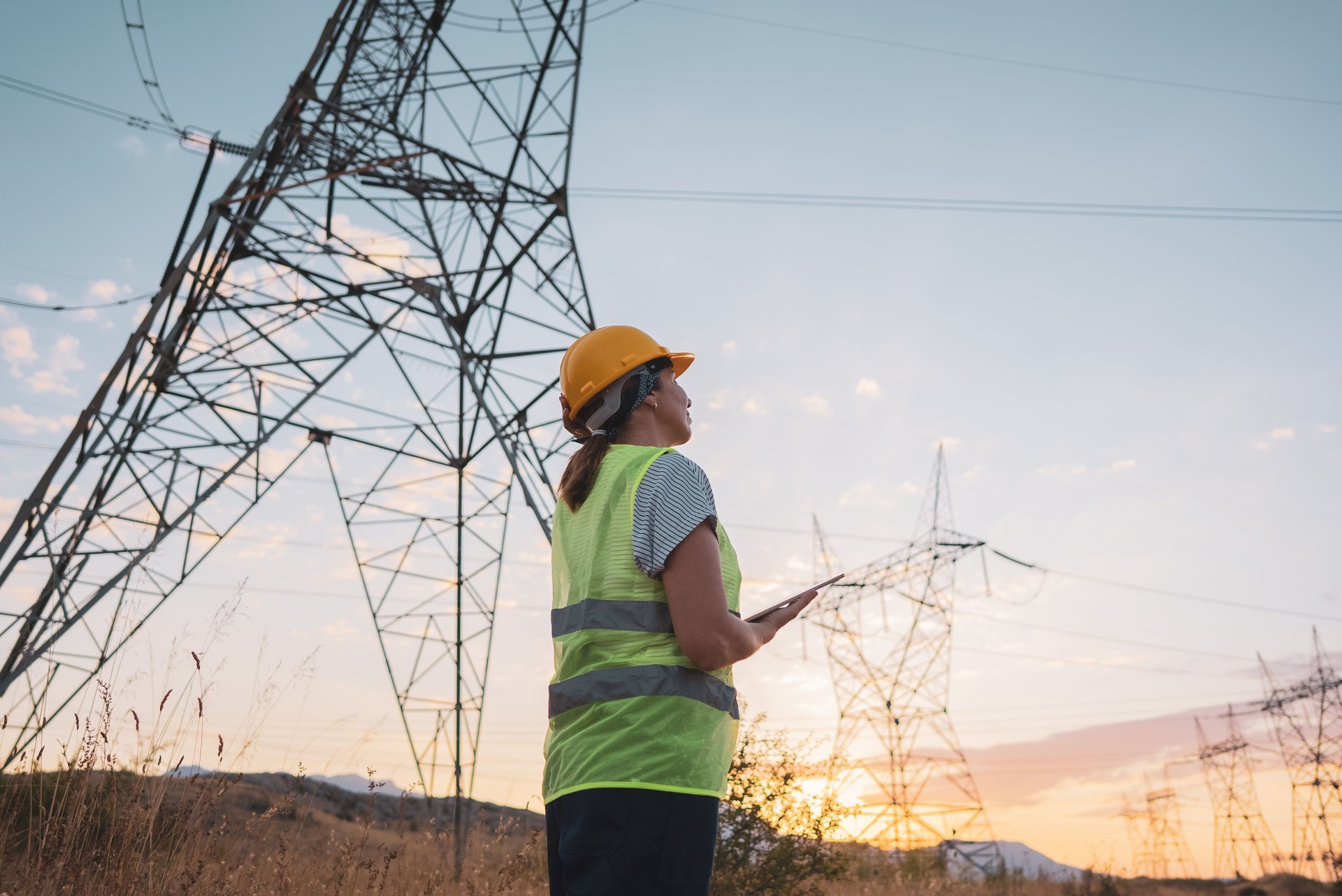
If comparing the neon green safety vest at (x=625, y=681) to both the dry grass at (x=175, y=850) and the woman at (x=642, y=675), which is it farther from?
the dry grass at (x=175, y=850)

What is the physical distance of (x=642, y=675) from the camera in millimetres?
1683

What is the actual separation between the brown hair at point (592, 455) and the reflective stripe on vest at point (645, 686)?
0.39 meters

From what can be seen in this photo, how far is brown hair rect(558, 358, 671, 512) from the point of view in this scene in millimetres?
1955

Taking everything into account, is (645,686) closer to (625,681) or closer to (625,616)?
(625,681)

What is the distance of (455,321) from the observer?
10.3 meters

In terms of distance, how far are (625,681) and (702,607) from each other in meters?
0.20

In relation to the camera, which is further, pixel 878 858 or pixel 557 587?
pixel 878 858

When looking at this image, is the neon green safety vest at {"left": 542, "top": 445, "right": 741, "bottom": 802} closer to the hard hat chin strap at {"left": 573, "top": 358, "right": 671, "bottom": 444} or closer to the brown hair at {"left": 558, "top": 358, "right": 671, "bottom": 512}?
the brown hair at {"left": 558, "top": 358, "right": 671, "bottom": 512}

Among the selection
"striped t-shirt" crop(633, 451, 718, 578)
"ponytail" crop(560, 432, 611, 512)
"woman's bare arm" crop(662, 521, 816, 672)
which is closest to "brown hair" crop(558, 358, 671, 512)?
"ponytail" crop(560, 432, 611, 512)

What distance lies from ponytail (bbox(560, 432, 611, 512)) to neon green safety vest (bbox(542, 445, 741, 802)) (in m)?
0.03

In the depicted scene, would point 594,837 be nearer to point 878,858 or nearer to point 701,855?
point 701,855

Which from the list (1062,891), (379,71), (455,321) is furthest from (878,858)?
(379,71)

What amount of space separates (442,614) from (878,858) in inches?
315

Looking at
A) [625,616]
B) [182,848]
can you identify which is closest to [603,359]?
[625,616]
